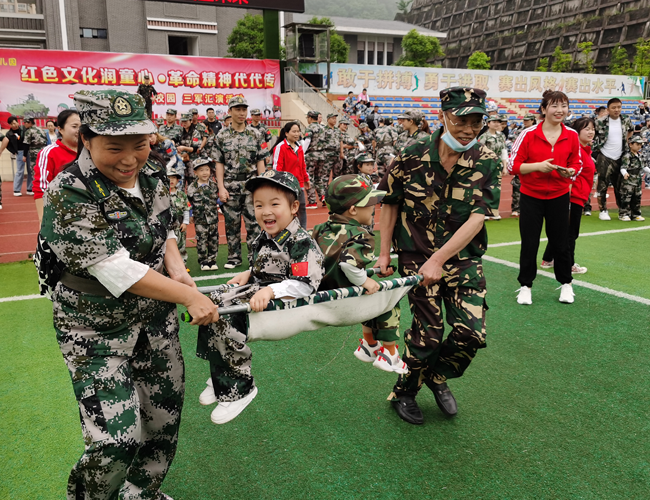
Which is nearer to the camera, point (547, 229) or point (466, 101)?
point (466, 101)

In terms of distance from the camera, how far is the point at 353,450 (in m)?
3.18

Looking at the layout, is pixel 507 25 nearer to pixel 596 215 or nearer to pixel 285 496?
pixel 596 215

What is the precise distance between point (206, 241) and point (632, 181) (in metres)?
8.87

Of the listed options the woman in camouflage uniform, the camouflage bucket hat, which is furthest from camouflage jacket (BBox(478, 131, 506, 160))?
the woman in camouflage uniform

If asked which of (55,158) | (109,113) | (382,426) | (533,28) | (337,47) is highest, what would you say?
(533,28)

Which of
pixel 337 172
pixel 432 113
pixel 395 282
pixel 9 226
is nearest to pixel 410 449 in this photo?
pixel 395 282

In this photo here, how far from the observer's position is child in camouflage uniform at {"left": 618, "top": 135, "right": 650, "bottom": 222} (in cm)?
1064

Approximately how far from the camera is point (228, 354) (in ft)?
7.65

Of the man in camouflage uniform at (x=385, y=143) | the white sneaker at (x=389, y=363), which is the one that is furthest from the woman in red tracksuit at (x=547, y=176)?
the man in camouflage uniform at (x=385, y=143)

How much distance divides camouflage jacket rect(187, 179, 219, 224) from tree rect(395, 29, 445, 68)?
2148 inches

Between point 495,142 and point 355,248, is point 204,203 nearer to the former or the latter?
point 355,248

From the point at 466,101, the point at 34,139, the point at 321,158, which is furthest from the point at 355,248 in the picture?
the point at 34,139

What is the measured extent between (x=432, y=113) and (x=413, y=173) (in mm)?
29308

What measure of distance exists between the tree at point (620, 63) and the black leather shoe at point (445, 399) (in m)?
61.7
